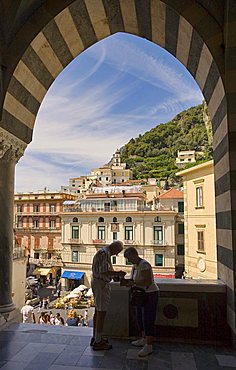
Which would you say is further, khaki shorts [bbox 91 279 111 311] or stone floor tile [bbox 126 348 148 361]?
khaki shorts [bbox 91 279 111 311]

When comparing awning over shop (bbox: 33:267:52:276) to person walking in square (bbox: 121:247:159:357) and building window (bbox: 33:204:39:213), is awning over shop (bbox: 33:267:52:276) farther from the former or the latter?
person walking in square (bbox: 121:247:159:357)

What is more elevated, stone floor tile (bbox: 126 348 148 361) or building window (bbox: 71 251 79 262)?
stone floor tile (bbox: 126 348 148 361)

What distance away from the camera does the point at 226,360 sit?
11.4 feet

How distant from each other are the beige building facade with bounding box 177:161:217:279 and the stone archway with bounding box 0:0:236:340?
35.6ft

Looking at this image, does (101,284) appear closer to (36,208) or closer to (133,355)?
(133,355)

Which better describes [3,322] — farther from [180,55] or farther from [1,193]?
[180,55]

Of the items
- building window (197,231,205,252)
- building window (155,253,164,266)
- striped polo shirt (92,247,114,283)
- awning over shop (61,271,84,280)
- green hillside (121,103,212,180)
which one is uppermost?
green hillside (121,103,212,180)

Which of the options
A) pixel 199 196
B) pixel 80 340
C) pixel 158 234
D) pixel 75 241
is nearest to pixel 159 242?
pixel 158 234

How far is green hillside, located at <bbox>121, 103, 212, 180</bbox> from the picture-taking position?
353ft

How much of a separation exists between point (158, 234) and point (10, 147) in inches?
988

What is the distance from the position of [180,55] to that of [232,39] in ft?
4.58

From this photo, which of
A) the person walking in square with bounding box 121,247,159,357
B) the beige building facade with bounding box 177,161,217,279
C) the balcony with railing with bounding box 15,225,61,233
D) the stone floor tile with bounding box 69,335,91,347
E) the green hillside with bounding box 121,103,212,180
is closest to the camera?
the person walking in square with bounding box 121,247,159,357

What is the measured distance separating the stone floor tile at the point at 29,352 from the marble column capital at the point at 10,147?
9.65ft

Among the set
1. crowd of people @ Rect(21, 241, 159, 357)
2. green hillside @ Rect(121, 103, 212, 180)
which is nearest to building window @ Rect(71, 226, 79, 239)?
crowd of people @ Rect(21, 241, 159, 357)
